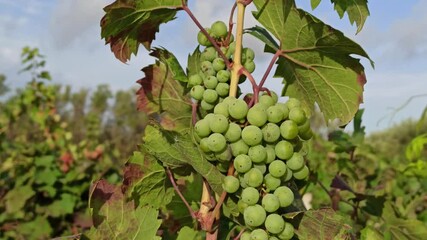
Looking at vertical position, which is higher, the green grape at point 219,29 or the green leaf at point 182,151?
the green grape at point 219,29

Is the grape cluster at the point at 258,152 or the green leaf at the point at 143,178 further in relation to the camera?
the green leaf at the point at 143,178

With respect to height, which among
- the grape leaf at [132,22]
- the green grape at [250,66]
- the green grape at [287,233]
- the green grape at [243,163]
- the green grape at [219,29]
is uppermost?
the grape leaf at [132,22]

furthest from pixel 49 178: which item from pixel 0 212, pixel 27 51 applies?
pixel 27 51

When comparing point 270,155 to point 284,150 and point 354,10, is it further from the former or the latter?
point 354,10

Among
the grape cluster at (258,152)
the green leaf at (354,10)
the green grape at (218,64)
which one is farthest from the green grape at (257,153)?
the green leaf at (354,10)

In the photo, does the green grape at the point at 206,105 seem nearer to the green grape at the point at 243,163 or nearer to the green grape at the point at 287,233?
the green grape at the point at 243,163

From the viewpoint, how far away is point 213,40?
51.1 inches

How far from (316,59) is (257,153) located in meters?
0.32

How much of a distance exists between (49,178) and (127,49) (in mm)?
3114

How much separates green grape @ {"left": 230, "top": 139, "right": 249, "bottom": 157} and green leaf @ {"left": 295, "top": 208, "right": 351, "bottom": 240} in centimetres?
18

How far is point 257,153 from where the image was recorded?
45.4 inches

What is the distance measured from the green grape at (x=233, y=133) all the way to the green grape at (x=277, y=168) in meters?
0.09

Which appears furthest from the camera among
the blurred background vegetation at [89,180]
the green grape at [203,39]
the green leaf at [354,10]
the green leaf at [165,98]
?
the blurred background vegetation at [89,180]

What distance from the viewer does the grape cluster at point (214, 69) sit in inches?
50.2
